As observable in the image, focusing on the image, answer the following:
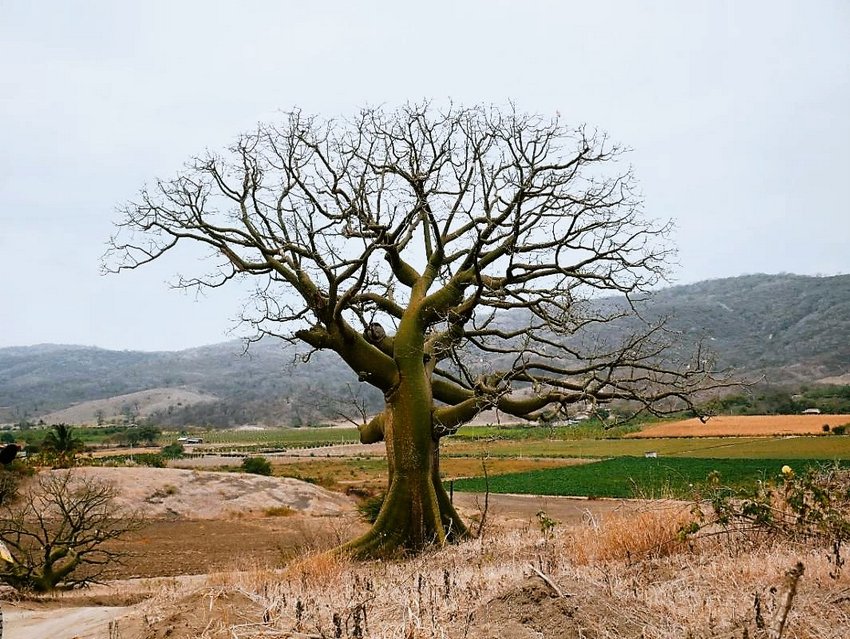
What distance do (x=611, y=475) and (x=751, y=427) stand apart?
34286mm

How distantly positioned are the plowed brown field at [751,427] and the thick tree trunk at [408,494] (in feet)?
154

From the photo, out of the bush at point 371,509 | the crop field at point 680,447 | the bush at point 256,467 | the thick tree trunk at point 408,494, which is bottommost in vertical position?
the crop field at point 680,447

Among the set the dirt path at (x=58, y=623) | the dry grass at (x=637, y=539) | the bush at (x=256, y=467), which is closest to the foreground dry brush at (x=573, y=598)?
the dry grass at (x=637, y=539)

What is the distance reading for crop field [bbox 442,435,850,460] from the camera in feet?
155

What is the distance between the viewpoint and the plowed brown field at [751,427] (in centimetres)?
6444

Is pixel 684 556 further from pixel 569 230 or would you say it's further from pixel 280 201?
pixel 280 201

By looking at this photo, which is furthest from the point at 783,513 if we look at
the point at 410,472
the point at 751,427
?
the point at 751,427

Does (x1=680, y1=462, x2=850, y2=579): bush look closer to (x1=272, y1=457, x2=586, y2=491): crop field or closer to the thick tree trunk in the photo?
the thick tree trunk

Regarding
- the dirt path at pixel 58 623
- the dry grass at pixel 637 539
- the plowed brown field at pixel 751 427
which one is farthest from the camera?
the plowed brown field at pixel 751 427

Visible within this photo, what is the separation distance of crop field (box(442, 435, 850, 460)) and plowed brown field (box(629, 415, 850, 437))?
2.80 metres

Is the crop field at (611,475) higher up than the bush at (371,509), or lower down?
lower down

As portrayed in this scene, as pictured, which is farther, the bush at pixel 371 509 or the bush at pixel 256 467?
the bush at pixel 256 467

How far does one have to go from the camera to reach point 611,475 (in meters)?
44.2

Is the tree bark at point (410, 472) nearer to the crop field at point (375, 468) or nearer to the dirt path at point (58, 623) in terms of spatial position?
the dirt path at point (58, 623)
